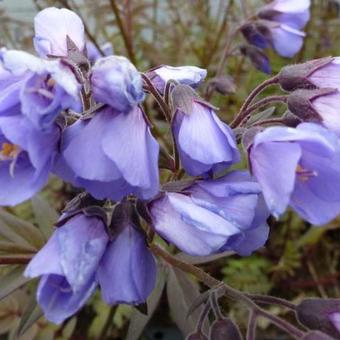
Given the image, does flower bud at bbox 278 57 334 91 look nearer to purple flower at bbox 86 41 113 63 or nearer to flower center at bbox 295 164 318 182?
flower center at bbox 295 164 318 182

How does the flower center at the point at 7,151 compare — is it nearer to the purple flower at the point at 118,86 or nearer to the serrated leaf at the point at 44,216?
the purple flower at the point at 118,86

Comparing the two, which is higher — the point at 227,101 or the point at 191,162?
the point at 191,162

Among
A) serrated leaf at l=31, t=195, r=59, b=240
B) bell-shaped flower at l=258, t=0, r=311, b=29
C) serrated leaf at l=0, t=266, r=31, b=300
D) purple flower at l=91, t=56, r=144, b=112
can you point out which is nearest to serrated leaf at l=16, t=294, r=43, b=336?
serrated leaf at l=0, t=266, r=31, b=300

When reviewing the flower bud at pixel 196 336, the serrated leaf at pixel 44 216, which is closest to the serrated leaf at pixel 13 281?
the serrated leaf at pixel 44 216

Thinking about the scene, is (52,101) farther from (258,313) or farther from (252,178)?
(258,313)

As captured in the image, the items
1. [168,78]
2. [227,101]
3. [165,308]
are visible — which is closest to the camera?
[168,78]

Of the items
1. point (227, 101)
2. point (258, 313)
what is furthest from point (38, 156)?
point (227, 101)

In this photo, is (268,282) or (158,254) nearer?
(158,254)
